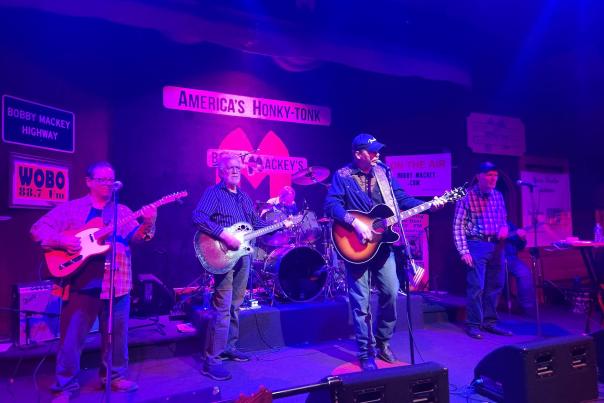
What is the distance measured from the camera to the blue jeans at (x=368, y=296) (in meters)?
4.98

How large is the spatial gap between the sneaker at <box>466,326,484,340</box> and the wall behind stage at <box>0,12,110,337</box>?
5795 mm

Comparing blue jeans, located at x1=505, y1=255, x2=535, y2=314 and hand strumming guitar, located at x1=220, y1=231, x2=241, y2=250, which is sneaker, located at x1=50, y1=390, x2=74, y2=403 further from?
blue jeans, located at x1=505, y1=255, x2=535, y2=314

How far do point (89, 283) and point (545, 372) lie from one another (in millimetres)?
3995

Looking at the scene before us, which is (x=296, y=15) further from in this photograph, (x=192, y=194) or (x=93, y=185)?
(x=93, y=185)

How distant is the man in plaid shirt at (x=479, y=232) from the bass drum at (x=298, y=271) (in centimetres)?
209

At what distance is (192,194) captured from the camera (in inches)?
324

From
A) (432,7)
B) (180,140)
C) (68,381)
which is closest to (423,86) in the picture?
(432,7)

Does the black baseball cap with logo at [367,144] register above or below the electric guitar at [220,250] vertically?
above

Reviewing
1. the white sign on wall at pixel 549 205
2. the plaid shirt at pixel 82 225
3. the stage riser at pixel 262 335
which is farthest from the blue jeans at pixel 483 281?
the plaid shirt at pixel 82 225

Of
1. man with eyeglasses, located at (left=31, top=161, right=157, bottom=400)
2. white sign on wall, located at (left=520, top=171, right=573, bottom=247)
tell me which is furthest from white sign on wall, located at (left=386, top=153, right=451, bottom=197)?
man with eyeglasses, located at (left=31, top=161, right=157, bottom=400)

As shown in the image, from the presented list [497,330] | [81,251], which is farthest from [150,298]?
[497,330]

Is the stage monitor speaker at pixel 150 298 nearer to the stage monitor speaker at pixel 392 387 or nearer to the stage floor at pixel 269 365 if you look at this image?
the stage floor at pixel 269 365

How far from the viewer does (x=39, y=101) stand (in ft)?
21.2

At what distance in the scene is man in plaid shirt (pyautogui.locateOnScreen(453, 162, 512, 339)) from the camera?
6.48 metres
